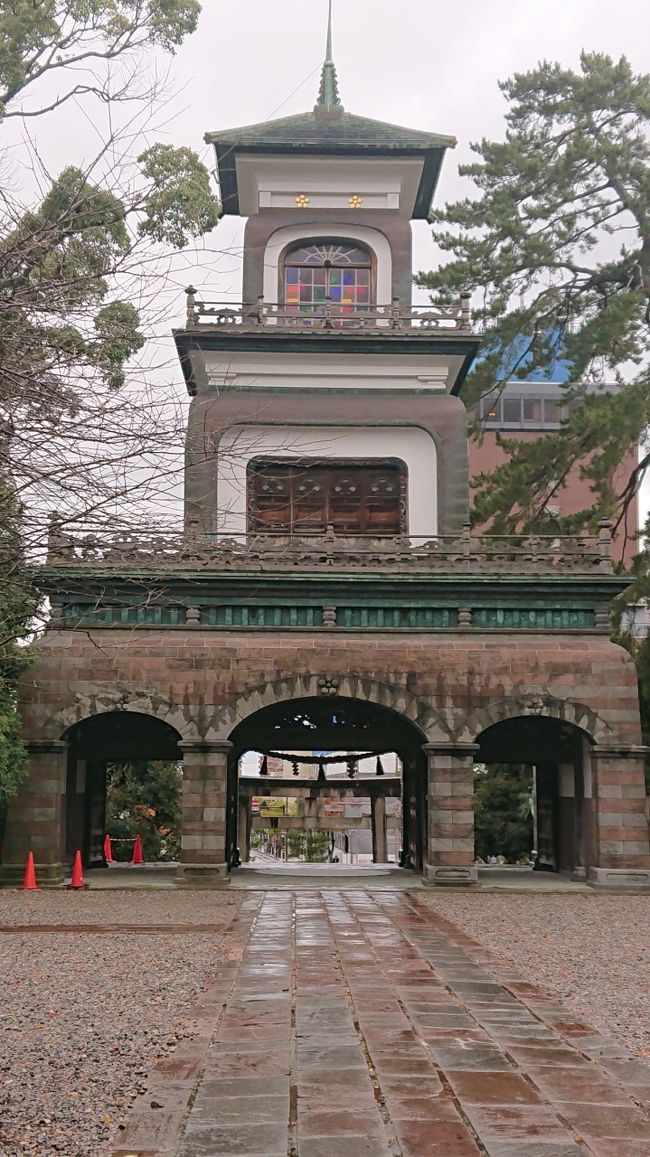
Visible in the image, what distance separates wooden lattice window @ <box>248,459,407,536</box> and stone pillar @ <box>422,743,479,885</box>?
5405 millimetres

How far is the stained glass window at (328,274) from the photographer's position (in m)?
24.6

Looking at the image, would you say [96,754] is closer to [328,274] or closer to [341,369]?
[341,369]

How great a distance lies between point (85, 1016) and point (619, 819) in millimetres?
13024

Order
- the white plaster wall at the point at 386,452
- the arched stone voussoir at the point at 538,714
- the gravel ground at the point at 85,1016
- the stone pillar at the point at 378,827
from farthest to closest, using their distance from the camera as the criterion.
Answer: the stone pillar at the point at 378,827 < the white plaster wall at the point at 386,452 < the arched stone voussoir at the point at 538,714 < the gravel ground at the point at 85,1016

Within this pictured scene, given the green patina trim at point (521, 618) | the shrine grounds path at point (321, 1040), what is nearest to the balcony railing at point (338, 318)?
the green patina trim at point (521, 618)

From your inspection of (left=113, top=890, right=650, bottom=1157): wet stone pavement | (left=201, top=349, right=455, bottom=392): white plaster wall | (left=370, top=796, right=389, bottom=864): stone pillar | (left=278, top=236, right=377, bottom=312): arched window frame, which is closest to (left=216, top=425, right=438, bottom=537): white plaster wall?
(left=201, top=349, right=455, bottom=392): white plaster wall

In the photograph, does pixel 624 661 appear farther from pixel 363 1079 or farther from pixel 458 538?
pixel 363 1079

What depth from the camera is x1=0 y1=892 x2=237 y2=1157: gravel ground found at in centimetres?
587

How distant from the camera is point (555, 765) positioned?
22.5 meters

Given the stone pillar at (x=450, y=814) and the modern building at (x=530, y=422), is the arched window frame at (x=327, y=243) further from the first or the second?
the modern building at (x=530, y=422)

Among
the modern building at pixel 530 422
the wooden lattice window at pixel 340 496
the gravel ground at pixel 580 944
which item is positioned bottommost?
the gravel ground at pixel 580 944

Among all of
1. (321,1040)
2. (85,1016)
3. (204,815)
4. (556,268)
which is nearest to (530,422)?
(556,268)

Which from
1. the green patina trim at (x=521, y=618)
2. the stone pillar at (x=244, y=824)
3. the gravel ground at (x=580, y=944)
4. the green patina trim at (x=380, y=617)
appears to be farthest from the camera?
the stone pillar at (x=244, y=824)

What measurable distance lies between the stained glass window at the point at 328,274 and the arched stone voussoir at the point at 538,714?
33.4ft
